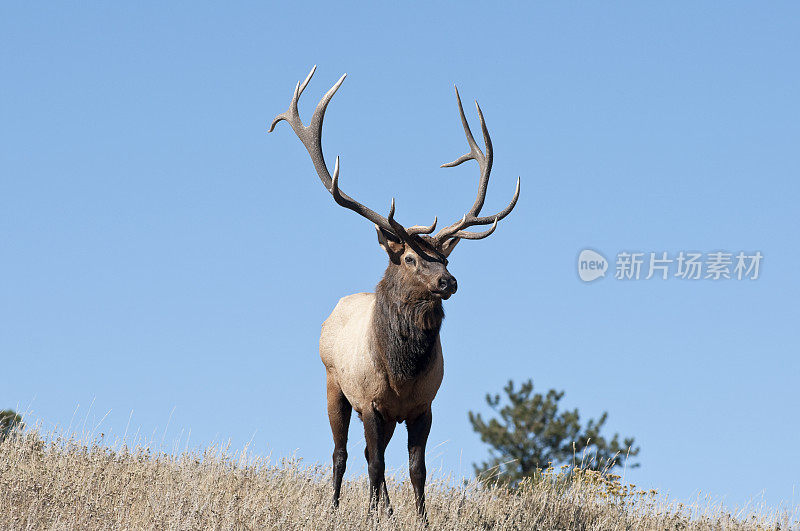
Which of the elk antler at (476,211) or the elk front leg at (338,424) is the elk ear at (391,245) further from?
the elk front leg at (338,424)

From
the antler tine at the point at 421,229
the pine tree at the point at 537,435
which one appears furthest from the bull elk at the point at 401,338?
the pine tree at the point at 537,435

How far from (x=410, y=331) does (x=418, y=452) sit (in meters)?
1.11

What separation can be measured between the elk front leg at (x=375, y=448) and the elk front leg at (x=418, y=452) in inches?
9.8

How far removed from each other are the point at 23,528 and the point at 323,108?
465 centimetres

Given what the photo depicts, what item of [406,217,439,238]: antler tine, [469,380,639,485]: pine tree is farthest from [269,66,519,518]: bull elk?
[469,380,639,485]: pine tree

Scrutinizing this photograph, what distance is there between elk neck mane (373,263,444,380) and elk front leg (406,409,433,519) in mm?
515

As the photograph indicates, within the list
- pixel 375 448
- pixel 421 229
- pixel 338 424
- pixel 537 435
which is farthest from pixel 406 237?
pixel 537 435

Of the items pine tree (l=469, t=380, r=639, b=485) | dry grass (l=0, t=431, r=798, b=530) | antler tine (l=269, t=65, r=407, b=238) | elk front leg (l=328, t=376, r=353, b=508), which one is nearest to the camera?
dry grass (l=0, t=431, r=798, b=530)

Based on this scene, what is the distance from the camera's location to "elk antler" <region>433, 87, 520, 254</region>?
8352 millimetres

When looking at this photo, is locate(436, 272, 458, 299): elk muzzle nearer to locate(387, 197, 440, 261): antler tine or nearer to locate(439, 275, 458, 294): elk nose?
locate(439, 275, 458, 294): elk nose

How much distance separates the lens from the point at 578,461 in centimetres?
1816

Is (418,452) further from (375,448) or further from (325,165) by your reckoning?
(325,165)

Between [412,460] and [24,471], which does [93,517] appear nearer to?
[24,471]

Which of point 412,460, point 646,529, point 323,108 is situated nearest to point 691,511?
point 646,529
